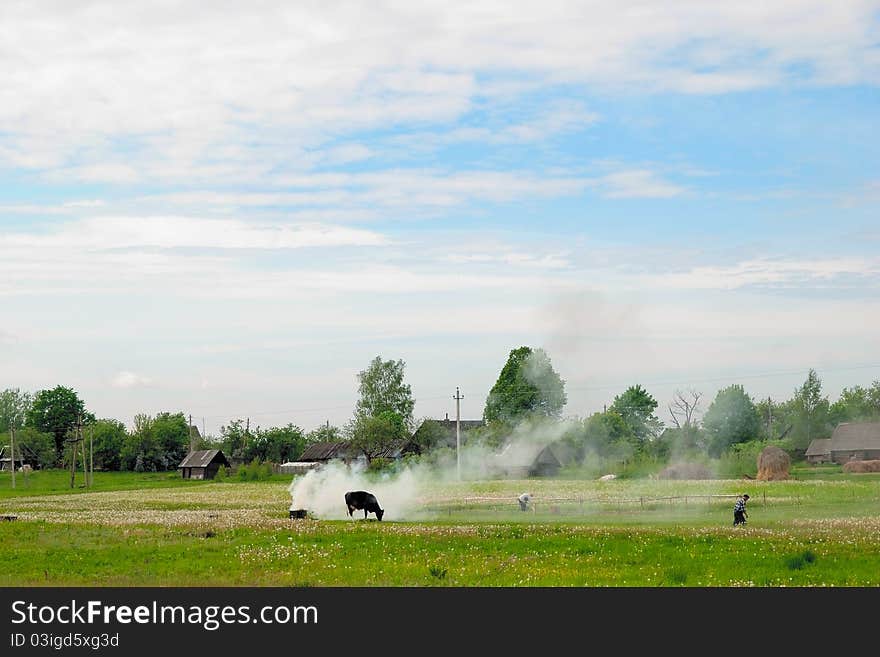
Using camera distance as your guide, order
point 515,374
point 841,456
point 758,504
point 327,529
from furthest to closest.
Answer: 1. point 515,374
2. point 841,456
3. point 758,504
4. point 327,529

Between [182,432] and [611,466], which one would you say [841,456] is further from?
[182,432]

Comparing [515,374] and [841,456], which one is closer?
[841,456]

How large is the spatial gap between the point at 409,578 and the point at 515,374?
122333 millimetres

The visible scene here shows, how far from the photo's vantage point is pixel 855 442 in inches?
5217

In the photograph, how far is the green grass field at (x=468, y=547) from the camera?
27.3 m

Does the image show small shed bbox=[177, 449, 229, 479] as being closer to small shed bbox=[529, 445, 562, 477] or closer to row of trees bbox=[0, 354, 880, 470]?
row of trees bbox=[0, 354, 880, 470]

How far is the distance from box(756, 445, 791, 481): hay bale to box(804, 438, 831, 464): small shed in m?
54.4

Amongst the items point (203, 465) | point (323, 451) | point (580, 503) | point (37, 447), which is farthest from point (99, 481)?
point (580, 503)

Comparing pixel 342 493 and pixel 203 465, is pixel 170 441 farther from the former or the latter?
pixel 342 493

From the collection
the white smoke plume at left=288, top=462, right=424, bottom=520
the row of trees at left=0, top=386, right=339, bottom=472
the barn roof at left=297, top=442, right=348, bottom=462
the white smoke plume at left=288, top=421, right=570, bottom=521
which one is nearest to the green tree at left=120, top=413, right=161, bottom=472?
the row of trees at left=0, top=386, right=339, bottom=472

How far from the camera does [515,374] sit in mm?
149000

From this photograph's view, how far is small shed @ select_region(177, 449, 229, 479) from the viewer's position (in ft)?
515

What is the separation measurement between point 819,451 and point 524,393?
4065 centimetres
